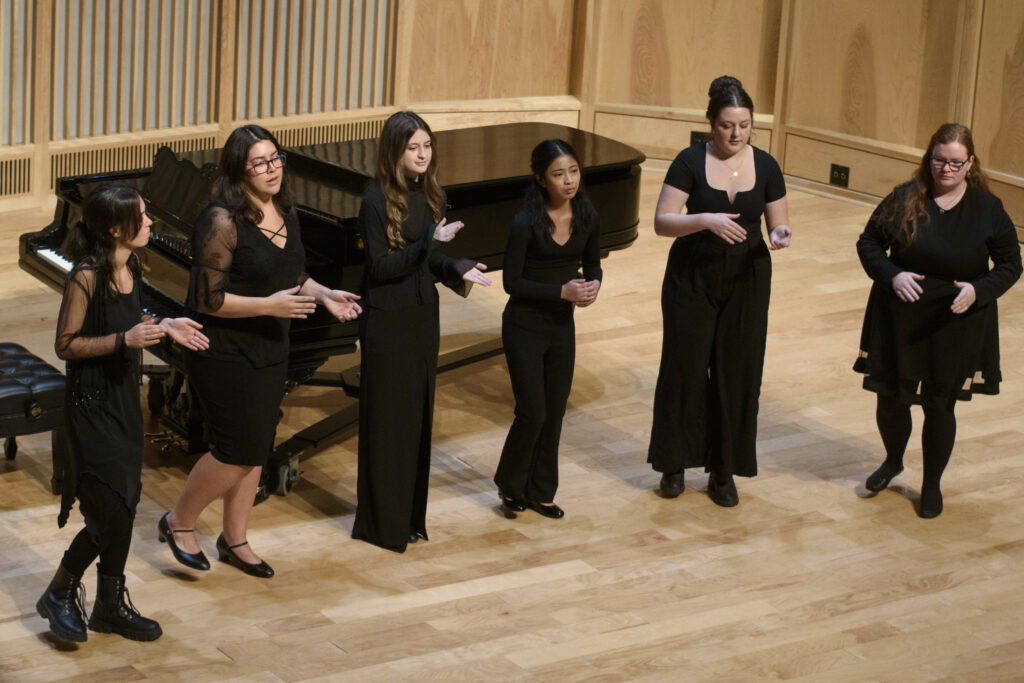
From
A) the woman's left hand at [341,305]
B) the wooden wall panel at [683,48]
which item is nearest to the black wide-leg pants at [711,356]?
the woman's left hand at [341,305]

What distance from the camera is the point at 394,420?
4438 millimetres

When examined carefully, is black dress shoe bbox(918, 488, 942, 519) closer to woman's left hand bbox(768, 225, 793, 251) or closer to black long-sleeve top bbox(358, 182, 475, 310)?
woman's left hand bbox(768, 225, 793, 251)

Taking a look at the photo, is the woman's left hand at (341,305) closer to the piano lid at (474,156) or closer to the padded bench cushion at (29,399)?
the piano lid at (474,156)

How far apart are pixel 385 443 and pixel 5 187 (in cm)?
424

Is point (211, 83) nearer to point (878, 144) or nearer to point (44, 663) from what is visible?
point (878, 144)

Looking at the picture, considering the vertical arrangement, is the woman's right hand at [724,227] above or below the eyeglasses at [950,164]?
below

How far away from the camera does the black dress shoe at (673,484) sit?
16.5ft

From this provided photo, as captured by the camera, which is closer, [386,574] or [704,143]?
[386,574]

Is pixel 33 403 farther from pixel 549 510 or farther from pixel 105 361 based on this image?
pixel 549 510

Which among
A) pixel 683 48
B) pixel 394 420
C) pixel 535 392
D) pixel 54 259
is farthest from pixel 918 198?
pixel 683 48

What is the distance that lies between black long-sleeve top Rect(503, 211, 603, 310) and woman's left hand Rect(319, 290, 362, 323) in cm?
56

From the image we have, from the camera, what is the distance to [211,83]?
8.45m

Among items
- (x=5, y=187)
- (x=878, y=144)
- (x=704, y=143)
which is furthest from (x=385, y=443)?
(x=878, y=144)

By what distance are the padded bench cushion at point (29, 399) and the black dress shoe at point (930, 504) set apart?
278 centimetres
